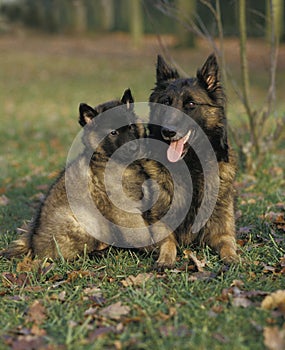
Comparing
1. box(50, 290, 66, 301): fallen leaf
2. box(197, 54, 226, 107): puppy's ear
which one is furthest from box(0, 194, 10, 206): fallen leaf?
box(197, 54, 226, 107): puppy's ear

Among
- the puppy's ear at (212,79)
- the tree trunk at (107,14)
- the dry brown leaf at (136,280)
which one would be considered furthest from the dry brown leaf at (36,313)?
the tree trunk at (107,14)

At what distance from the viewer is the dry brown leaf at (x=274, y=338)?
3248 mm

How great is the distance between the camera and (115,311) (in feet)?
12.6

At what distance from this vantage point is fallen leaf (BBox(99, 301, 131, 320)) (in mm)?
3788

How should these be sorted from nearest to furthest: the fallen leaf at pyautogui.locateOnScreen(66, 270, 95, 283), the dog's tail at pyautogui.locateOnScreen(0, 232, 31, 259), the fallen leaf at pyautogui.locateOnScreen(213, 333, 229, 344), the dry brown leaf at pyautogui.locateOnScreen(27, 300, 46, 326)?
the fallen leaf at pyautogui.locateOnScreen(213, 333, 229, 344) < the dry brown leaf at pyautogui.locateOnScreen(27, 300, 46, 326) < the fallen leaf at pyautogui.locateOnScreen(66, 270, 95, 283) < the dog's tail at pyautogui.locateOnScreen(0, 232, 31, 259)

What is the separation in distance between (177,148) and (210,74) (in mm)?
833

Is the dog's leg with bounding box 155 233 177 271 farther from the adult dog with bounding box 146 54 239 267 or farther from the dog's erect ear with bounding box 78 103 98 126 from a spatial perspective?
the dog's erect ear with bounding box 78 103 98 126

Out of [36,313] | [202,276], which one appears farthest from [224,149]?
[36,313]

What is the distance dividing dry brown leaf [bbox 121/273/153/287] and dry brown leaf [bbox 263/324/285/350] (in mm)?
1252

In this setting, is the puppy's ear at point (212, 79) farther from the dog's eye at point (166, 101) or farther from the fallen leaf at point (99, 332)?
the fallen leaf at point (99, 332)

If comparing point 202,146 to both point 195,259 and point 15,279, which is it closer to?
point 195,259

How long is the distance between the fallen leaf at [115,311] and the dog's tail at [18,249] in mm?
1589

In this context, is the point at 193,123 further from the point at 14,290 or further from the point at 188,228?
the point at 14,290

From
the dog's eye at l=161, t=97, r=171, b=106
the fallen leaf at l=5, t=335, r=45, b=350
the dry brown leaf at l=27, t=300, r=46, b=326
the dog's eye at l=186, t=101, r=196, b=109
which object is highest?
the dog's eye at l=161, t=97, r=171, b=106
